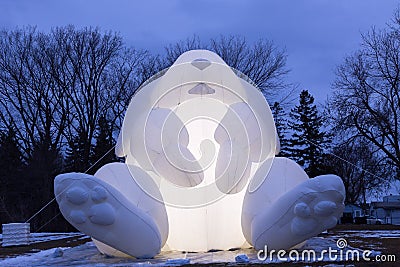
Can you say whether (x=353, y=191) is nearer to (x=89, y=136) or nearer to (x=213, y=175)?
(x=89, y=136)

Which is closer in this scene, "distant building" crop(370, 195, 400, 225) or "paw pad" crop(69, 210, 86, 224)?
"paw pad" crop(69, 210, 86, 224)

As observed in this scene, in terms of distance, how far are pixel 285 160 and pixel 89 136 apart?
21766 mm

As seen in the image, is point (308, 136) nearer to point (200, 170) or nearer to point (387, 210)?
point (387, 210)

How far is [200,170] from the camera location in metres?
7.89

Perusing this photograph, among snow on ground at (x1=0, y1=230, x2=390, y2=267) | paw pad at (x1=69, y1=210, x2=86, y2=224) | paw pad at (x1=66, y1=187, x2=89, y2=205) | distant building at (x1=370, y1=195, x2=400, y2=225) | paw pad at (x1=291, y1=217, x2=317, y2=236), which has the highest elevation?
distant building at (x1=370, y1=195, x2=400, y2=225)

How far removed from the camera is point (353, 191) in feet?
139

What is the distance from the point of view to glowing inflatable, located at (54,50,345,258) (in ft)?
24.7

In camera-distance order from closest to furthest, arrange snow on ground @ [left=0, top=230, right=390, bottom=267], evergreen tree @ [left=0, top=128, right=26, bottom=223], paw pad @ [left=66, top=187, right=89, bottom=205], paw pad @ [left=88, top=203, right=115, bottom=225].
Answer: paw pad @ [left=66, top=187, right=89, bottom=205] < paw pad @ [left=88, top=203, right=115, bottom=225] < snow on ground @ [left=0, top=230, right=390, bottom=267] < evergreen tree @ [left=0, top=128, right=26, bottom=223]

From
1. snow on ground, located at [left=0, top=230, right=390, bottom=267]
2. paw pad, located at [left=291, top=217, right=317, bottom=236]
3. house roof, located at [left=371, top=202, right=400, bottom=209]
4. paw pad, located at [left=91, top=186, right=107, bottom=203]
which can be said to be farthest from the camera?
house roof, located at [left=371, top=202, right=400, bottom=209]

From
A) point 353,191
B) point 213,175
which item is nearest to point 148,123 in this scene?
point 213,175

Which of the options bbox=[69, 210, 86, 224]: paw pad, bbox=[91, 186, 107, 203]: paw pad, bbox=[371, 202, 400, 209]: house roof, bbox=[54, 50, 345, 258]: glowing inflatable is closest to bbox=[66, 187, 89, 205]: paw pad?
bbox=[91, 186, 107, 203]: paw pad

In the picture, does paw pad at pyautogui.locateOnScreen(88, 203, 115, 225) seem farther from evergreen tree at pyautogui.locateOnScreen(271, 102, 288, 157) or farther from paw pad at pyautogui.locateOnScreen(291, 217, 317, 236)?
evergreen tree at pyautogui.locateOnScreen(271, 102, 288, 157)

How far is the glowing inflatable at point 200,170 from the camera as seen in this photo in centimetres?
754

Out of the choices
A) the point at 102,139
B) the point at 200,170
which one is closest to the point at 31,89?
the point at 102,139
